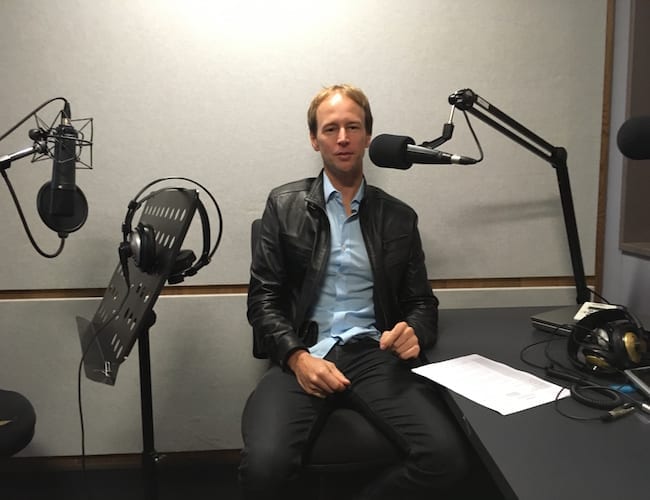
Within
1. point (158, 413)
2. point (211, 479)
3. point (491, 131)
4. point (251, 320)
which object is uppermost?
point (491, 131)

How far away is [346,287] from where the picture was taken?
160 centimetres

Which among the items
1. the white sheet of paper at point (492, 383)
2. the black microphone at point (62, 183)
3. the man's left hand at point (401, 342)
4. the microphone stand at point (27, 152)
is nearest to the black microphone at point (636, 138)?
the white sheet of paper at point (492, 383)

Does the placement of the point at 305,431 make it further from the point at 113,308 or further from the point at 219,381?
the point at 219,381

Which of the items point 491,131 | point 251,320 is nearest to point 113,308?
point 251,320

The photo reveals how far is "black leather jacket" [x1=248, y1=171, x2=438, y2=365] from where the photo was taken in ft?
5.12

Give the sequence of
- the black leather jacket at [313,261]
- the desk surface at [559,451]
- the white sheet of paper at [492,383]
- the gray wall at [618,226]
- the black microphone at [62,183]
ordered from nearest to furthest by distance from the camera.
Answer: the desk surface at [559,451]
the white sheet of paper at [492,383]
the black microphone at [62,183]
the black leather jacket at [313,261]
the gray wall at [618,226]

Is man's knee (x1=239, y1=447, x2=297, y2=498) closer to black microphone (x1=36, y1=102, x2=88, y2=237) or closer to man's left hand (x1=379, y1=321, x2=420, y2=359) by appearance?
man's left hand (x1=379, y1=321, x2=420, y2=359)

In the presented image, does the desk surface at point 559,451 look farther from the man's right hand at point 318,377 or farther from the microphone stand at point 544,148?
the microphone stand at point 544,148

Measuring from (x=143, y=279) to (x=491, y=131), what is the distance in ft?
4.33

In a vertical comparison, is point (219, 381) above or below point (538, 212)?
below

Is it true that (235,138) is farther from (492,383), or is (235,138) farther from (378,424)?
(492,383)

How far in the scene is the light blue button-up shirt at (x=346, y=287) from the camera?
1.58 meters

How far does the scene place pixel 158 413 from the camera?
200cm

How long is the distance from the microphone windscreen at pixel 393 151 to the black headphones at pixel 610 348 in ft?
2.05
